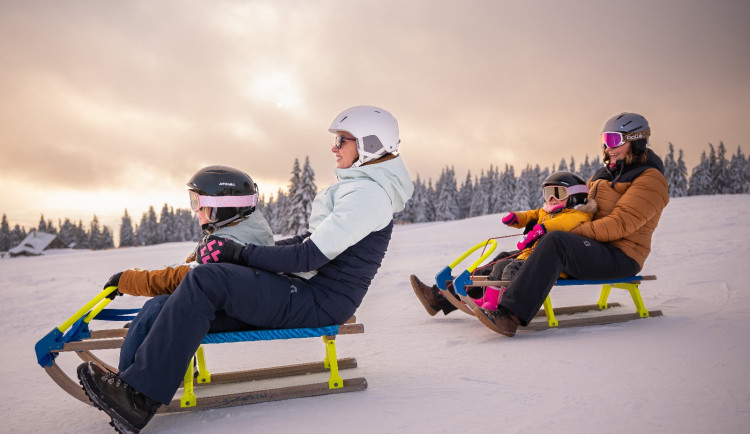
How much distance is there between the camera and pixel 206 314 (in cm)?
297

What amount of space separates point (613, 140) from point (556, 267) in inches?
73.9

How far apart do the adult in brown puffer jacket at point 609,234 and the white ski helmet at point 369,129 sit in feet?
6.91

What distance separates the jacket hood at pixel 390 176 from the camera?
11.6 ft

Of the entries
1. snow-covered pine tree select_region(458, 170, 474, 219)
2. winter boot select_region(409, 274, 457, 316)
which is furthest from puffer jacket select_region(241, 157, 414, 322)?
snow-covered pine tree select_region(458, 170, 474, 219)

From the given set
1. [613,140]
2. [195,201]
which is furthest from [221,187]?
[613,140]

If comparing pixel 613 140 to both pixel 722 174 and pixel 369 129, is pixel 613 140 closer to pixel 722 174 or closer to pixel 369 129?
pixel 369 129

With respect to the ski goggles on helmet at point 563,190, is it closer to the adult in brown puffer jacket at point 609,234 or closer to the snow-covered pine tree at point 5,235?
the adult in brown puffer jacket at point 609,234

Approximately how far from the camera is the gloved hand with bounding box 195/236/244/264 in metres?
3.18

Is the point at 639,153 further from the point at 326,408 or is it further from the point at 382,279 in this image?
the point at 382,279

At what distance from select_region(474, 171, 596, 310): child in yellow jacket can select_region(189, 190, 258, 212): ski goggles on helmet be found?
2990mm

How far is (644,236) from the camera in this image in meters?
5.31

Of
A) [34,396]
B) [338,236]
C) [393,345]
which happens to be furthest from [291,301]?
[34,396]

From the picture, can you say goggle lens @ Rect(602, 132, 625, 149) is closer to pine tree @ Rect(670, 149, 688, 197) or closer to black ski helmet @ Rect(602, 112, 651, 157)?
black ski helmet @ Rect(602, 112, 651, 157)

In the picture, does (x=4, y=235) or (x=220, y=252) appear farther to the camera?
(x=4, y=235)
